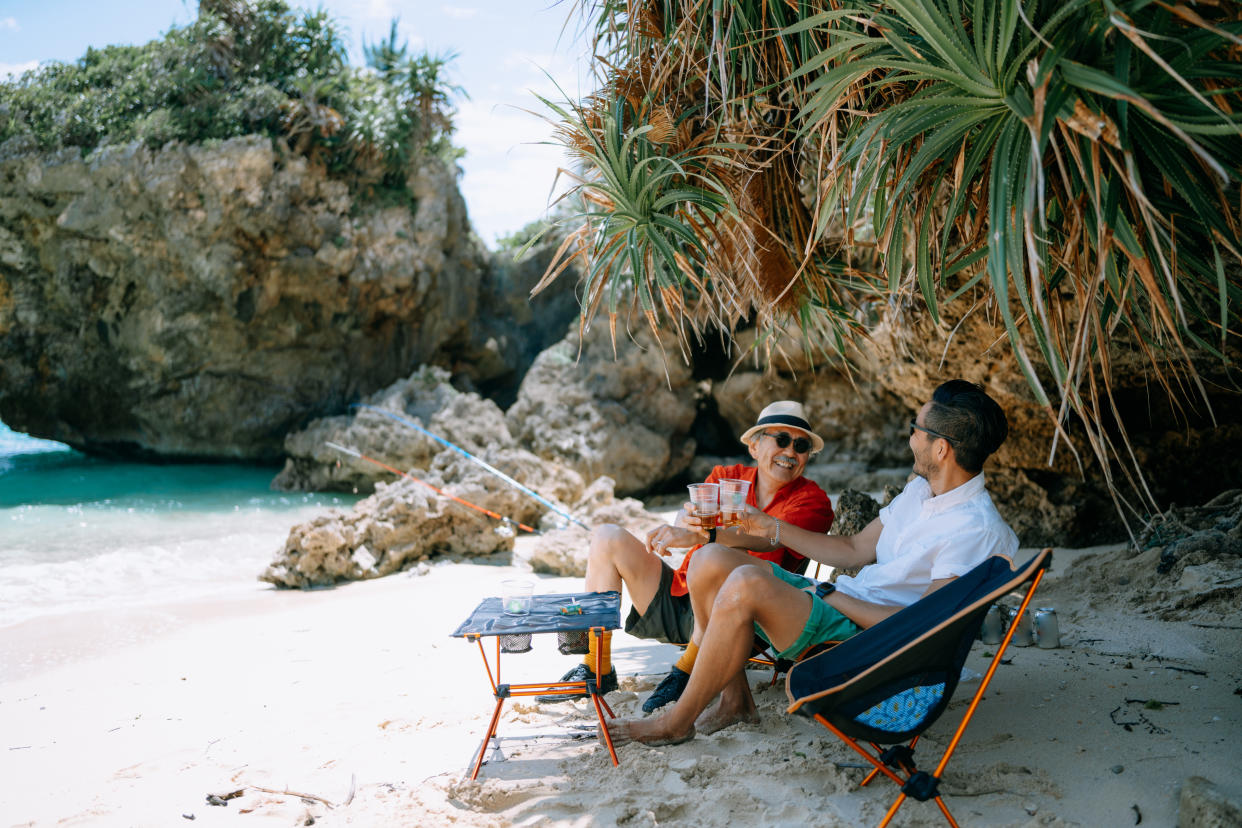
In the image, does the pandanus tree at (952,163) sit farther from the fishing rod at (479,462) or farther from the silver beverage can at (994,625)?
the fishing rod at (479,462)

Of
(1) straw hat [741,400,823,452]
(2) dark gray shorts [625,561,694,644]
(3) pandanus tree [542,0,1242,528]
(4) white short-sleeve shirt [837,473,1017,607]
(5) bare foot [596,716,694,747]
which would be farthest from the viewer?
(1) straw hat [741,400,823,452]

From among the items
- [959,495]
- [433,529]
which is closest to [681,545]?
[959,495]

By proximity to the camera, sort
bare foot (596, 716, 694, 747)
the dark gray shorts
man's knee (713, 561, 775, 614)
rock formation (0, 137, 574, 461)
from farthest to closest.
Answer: rock formation (0, 137, 574, 461)
the dark gray shorts
bare foot (596, 716, 694, 747)
man's knee (713, 561, 775, 614)

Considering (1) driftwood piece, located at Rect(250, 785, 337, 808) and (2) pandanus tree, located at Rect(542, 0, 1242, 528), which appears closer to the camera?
(2) pandanus tree, located at Rect(542, 0, 1242, 528)

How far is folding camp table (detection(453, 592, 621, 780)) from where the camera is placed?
240 cm

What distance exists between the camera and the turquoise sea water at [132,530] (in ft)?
19.9

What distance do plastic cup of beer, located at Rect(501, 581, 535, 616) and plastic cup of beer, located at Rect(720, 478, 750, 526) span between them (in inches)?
29.3

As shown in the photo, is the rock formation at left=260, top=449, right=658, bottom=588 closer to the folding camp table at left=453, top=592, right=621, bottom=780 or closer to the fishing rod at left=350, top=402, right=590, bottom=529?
the fishing rod at left=350, top=402, right=590, bottom=529

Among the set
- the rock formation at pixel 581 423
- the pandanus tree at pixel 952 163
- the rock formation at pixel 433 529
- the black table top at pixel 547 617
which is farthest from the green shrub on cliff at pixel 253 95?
the black table top at pixel 547 617

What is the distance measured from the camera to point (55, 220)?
1236cm

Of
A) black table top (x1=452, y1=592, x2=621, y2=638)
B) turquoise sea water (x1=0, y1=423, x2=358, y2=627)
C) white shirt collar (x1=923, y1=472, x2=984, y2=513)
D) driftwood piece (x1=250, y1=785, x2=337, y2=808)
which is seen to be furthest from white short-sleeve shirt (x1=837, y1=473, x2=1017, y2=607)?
turquoise sea water (x1=0, y1=423, x2=358, y2=627)

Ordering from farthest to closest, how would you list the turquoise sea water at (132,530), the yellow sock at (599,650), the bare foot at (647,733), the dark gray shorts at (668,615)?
1. the turquoise sea water at (132,530)
2. the dark gray shorts at (668,615)
3. the yellow sock at (599,650)
4. the bare foot at (647,733)

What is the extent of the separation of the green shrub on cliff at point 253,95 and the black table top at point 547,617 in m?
12.4

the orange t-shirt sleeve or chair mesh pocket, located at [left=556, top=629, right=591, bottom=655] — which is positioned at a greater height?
the orange t-shirt sleeve
